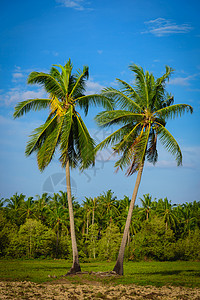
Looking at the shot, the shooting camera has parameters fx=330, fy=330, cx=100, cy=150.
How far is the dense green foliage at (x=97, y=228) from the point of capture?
4509 centimetres

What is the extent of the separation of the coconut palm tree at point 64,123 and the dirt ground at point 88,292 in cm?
392

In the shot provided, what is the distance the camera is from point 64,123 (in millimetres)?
17734

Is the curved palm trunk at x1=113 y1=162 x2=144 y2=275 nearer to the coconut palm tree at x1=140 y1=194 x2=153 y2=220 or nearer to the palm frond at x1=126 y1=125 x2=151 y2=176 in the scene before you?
the palm frond at x1=126 y1=125 x2=151 y2=176

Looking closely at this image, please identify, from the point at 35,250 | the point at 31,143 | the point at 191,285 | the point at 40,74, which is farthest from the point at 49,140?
the point at 35,250

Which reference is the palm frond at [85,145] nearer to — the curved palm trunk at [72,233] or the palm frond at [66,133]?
the palm frond at [66,133]

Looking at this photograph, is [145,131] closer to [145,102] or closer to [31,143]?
[145,102]

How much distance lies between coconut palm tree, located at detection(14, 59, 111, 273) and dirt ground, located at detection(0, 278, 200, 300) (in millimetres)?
3921

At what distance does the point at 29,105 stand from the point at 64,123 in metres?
3.05

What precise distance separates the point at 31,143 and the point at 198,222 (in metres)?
45.4

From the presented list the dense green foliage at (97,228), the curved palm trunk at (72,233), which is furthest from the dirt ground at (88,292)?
the dense green foliage at (97,228)

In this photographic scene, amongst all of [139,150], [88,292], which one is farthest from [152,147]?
[88,292]

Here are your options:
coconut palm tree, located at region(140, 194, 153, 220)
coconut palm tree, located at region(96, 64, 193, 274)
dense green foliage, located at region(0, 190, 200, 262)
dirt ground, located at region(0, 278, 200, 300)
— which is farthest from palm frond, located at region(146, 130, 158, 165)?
coconut palm tree, located at region(140, 194, 153, 220)

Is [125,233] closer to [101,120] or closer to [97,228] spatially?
[101,120]

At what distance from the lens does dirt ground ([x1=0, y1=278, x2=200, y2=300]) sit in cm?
1182
